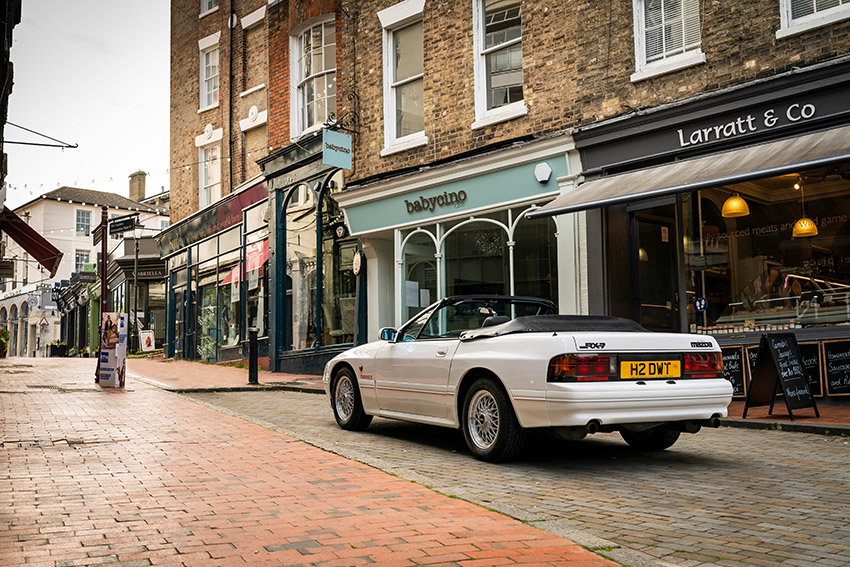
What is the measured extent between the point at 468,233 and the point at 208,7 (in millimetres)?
15111

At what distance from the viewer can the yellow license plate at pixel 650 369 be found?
5.88 metres

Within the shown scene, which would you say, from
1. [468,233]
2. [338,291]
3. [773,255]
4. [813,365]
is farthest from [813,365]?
[338,291]

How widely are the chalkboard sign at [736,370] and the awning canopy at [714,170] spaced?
235 centimetres

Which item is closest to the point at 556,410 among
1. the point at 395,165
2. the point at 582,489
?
the point at 582,489

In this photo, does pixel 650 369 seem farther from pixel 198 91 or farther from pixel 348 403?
pixel 198 91

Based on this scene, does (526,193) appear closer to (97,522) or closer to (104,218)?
(97,522)

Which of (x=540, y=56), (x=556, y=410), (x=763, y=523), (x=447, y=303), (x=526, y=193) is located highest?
(x=540, y=56)

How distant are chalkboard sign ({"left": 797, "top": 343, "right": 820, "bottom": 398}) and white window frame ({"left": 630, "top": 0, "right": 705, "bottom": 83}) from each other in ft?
13.1

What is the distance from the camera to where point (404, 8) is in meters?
15.0

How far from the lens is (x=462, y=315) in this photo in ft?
24.6

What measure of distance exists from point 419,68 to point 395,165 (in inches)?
76.0

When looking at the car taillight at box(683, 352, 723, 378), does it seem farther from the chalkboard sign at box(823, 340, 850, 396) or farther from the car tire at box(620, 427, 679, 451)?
the chalkboard sign at box(823, 340, 850, 396)

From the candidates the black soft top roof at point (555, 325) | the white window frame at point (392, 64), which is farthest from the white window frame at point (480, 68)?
the black soft top roof at point (555, 325)

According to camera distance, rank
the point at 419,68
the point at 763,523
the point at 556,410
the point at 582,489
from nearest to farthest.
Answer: the point at 763,523 < the point at 582,489 < the point at 556,410 < the point at 419,68
